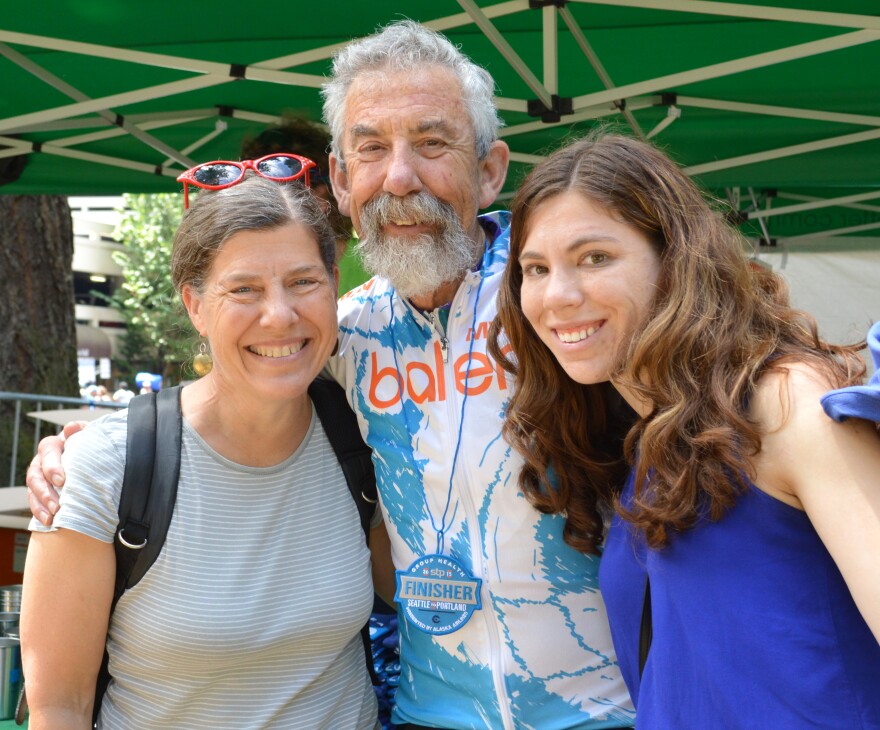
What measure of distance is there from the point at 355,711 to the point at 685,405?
1.04 metres

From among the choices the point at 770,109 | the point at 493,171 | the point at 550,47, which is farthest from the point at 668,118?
the point at 493,171

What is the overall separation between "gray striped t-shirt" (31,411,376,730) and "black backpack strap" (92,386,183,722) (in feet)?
0.06

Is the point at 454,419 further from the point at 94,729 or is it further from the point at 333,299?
the point at 94,729

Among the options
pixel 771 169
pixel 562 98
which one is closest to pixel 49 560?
pixel 562 98

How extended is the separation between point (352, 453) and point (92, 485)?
584 mm

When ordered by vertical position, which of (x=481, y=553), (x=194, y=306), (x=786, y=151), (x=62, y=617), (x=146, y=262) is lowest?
(x=62, y=617)

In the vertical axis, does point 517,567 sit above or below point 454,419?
below

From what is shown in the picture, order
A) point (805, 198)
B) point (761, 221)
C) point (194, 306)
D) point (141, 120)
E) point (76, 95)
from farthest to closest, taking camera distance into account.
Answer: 1. point (761, 221)
2. point (805, 198)
3. point (141, 120)
4. point (76, 95)
5. point (194, 306)

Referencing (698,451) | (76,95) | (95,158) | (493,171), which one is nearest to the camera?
(698,451)

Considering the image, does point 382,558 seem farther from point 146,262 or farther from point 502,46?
point 146,262

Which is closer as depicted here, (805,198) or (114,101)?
(114,101)

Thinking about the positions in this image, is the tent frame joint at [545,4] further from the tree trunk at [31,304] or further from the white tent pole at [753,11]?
the tree trunk at [31,304]

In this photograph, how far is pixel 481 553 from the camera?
2.02 m

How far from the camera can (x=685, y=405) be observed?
5.15 feet
